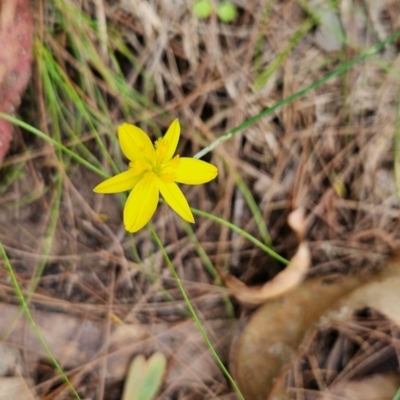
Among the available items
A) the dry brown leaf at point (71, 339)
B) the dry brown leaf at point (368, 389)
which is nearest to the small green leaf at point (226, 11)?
the dry brown leaf at point (71, 339)

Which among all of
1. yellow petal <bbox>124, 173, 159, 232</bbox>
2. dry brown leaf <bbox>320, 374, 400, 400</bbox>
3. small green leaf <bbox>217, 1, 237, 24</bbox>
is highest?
small green leaf <bbox>217, 1, 237, 24</bbox>

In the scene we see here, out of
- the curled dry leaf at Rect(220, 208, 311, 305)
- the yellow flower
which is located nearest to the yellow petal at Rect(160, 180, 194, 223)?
the yellow flower

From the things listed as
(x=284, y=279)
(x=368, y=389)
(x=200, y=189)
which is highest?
(x=200, y=189)

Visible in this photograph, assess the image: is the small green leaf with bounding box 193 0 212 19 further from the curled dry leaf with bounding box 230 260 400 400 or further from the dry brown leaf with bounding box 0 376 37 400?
the dry brown leaf with bounding box 0 376 37 400

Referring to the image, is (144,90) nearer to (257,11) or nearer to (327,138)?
(257,11)

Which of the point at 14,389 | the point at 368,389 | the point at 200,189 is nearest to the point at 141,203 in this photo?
the point at 200,189

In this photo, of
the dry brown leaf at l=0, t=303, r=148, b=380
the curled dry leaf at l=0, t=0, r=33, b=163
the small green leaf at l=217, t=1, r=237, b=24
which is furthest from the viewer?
the small green leaf at l=217, t=1, r=237, b=24

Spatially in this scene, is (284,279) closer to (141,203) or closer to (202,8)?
(141,203)
